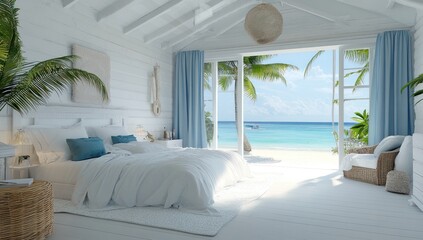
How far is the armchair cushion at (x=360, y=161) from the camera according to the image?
4402mm

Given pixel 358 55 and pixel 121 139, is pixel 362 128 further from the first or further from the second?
pixel 121 139

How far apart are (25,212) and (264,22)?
10.9 feet

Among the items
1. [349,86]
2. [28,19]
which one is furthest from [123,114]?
[349,86]

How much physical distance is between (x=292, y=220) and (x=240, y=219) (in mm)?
468

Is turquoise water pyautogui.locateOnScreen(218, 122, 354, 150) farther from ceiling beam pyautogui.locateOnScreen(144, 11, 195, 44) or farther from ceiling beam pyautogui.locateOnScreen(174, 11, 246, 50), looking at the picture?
ceiling beam pyautogui.locateOnScreen(144, 11, 195, 44)

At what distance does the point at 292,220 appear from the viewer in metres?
2.78

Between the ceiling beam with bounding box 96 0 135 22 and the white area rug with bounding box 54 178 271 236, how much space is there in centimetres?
281

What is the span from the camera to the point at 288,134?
56.6 feet

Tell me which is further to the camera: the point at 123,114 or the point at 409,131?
the point at 123,114

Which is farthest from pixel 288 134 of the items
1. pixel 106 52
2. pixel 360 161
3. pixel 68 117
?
pixel 68 117

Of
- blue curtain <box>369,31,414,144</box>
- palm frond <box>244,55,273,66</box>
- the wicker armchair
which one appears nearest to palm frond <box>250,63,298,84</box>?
palm frond <box>244,55,273,66</box>

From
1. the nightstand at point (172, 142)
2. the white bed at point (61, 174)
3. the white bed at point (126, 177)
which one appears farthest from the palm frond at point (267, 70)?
the white bed at point (61, 174)

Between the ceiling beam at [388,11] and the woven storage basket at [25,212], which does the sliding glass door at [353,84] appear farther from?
the woven storage basket at [25,212]

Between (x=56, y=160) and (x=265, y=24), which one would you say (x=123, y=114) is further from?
(x=265, y=24)
